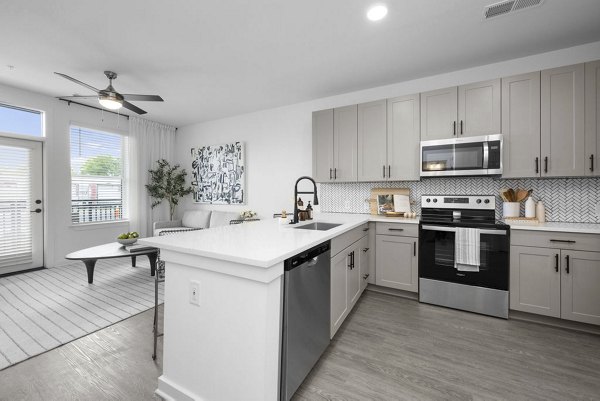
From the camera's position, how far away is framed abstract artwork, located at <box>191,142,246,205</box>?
15.7 ft

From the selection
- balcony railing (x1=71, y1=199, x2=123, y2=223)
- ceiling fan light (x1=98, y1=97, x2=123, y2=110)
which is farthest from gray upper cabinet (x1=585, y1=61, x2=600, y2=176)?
balcony railing (x1=71, y1=199, x2=123, y2=223)

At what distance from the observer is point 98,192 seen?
4.70 metres

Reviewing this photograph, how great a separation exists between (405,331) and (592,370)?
119 centimetres

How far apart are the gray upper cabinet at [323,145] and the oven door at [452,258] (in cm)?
146

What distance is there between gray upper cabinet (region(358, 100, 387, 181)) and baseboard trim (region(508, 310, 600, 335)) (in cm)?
189

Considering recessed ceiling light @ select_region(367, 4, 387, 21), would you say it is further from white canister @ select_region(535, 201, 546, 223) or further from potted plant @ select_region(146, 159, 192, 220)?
potted plant @ select_region(146, 159, 192, 220)

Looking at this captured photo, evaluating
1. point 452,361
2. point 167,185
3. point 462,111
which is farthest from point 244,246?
point 167,185

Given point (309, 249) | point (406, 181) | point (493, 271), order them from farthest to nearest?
1. point (406, 181)
2. point (493, 271)
3. point (309, 249)

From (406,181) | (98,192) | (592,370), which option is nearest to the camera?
(592,370)

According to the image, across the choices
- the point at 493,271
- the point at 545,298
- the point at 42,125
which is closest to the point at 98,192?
the point at 42,125

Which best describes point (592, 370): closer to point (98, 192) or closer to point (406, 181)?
point (406, 181)

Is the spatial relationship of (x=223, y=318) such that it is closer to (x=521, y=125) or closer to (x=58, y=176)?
(x=521, y=125)

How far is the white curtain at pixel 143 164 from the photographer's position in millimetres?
4980

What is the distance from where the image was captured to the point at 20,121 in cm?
381
